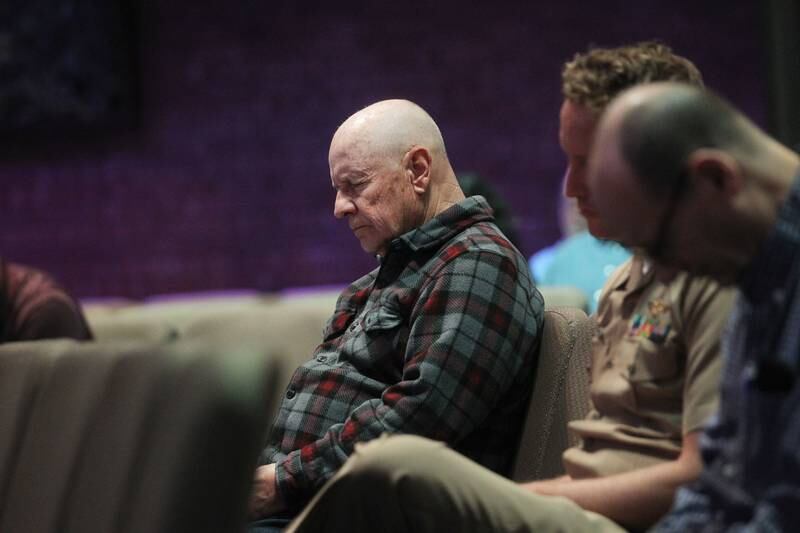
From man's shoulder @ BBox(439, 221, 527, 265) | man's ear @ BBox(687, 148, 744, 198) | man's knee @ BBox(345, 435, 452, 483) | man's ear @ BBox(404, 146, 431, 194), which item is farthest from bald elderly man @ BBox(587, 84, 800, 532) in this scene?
man's ear @ BBox(404, 146, 431, 194)

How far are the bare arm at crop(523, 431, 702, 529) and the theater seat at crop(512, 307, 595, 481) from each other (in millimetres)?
430

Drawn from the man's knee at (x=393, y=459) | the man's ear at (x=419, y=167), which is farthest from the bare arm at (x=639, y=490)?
the man's ear at (x=419, y=167)

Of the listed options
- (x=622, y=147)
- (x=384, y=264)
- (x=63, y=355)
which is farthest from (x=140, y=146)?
(x=622, y=147)

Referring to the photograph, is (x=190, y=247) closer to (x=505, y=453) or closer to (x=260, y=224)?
(x=260, y=224)

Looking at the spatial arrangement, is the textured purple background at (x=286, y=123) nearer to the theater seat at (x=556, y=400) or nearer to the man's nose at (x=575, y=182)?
the theater seat at (x=556, y=400)

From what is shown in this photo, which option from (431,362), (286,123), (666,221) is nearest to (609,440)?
(431,362)

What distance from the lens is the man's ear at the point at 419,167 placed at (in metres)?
2.44

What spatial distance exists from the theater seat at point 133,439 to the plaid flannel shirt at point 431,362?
635 millimetres

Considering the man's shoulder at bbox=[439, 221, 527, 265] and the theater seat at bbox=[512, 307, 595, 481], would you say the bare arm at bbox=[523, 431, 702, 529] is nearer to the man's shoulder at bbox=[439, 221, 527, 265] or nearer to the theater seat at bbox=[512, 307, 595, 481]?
the theater seat at bbox=[512, 307, 595, 481]

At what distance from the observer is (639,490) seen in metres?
1.59

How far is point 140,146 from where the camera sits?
6.33 m

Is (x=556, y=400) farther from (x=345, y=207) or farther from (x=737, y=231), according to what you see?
(x=737, y=231)

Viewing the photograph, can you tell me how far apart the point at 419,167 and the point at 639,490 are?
1030 mm

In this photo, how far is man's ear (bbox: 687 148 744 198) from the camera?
1.17 meters
